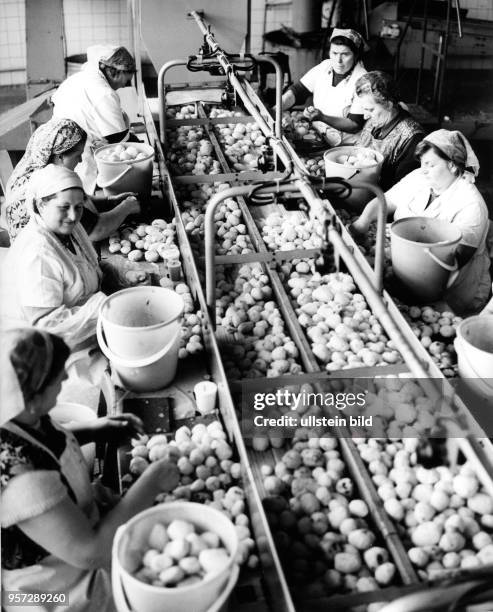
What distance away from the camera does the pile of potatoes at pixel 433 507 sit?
6.19ft

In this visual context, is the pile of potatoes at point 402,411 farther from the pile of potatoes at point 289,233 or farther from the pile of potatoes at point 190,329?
the pile of potatoes at point 289,233

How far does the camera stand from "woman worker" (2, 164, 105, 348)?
9.62 ft

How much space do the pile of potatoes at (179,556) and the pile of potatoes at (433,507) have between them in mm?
596

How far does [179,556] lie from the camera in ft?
5.52

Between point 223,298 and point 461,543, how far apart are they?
1.65 m

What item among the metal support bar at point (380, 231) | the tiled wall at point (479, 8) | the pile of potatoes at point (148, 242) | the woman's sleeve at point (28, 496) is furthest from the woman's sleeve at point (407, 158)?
the tiled wall at point (479, 8)

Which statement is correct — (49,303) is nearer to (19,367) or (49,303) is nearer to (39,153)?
(39,153)

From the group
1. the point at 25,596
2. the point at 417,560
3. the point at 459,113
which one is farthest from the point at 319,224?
the point at 459,113

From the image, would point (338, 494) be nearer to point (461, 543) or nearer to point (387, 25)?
point (461, 543)

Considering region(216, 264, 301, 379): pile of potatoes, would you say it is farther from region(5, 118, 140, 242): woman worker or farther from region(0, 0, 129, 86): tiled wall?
region(0, 0, 129, 86): tiled wall

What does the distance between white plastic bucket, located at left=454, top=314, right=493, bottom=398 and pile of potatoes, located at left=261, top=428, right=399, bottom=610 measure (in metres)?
0.59

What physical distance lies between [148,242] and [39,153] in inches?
31.6

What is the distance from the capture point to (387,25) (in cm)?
794

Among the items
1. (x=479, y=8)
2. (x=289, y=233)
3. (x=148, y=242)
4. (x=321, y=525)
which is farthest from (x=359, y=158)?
(x=479, y=8)
